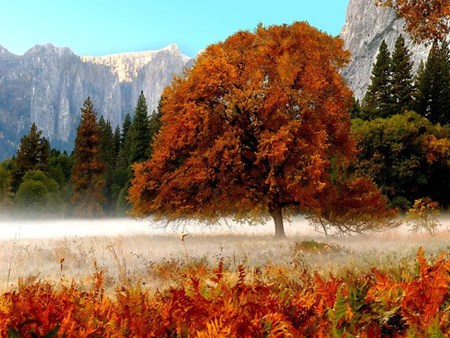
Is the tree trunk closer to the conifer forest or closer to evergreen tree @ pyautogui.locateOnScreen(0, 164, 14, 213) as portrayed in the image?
the conifer forest

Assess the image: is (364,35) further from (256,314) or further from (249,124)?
(256,314)

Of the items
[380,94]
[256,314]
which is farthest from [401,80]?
[256,314]

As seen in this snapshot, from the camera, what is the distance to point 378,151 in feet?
128

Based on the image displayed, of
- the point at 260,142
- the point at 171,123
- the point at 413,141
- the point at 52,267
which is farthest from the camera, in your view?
the point at 413,141

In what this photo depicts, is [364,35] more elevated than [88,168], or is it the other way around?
[364,35]

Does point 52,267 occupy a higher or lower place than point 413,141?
lower

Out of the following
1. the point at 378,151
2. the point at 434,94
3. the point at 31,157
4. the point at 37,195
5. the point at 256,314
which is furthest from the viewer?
the point at 31,157

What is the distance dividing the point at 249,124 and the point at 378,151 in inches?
847

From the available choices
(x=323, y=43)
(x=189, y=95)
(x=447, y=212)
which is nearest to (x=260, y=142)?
(x=189, y=95)

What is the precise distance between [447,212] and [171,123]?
31196 mm

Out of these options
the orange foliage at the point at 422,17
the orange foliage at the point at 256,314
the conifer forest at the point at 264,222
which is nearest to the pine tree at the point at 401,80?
the conifer forest at the point at 264,222

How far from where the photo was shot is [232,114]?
20.5 m

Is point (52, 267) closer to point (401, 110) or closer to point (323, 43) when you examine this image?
point (323, 43)

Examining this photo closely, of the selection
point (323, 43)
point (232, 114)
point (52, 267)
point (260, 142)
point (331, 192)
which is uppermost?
point (323, 43)
